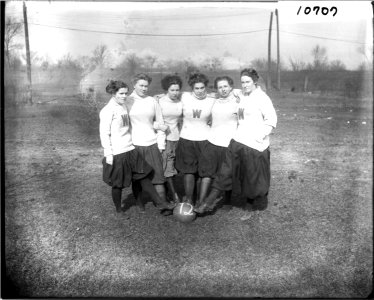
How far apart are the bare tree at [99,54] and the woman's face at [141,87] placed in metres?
0.59

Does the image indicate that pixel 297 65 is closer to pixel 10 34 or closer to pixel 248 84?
pixel 248 84

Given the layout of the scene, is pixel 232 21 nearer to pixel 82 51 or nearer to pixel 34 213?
pixel 82 51

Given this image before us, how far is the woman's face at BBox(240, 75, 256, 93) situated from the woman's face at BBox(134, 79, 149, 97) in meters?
1.26

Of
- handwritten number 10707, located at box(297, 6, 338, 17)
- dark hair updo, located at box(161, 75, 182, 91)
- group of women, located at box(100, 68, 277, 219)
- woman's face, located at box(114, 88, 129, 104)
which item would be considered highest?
handwritten number 10707, located at box(297, 6, 338, 17)

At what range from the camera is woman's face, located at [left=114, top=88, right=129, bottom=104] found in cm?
450

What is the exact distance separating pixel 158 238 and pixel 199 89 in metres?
2.02

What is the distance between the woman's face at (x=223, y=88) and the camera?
4594 mm

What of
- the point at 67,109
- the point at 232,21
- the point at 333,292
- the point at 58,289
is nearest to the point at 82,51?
the point at 67,109

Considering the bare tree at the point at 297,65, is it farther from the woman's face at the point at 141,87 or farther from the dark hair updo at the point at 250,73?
the woman's face at the point at 141,87

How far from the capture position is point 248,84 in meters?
4.47

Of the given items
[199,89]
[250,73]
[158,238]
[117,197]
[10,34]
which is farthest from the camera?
[117,197]

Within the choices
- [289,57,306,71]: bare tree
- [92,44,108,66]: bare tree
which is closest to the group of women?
[92,44,108,66]: bare tree

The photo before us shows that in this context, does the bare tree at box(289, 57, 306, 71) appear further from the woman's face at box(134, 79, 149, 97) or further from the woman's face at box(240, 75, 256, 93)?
the woman's face at box(134, 79, 149, 97)

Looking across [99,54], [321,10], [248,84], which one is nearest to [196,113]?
[248,84]
